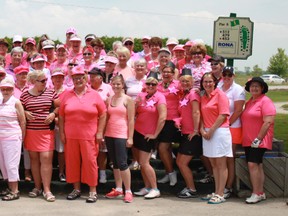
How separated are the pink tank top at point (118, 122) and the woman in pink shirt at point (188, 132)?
847 mm

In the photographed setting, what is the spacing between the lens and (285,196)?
676 cm

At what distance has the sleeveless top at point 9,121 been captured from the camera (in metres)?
6.39

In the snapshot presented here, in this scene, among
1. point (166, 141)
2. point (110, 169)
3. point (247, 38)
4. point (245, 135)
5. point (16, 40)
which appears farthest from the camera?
point (16, 40)

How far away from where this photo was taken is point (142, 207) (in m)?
6.25

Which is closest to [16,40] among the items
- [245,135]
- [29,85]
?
[29,85]

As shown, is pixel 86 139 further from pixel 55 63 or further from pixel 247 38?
pixel 247 38

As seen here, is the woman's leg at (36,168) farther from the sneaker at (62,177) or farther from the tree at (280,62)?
the tree at (280,62)

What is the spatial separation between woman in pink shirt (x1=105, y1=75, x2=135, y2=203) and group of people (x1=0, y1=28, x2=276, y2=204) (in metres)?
0.01

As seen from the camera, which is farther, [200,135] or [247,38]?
[247,38]

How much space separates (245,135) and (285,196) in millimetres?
1120

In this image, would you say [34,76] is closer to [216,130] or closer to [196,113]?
[196,113]

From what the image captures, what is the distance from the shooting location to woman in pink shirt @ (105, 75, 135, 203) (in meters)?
6.49

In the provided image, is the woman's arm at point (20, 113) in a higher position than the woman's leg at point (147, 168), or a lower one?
higher

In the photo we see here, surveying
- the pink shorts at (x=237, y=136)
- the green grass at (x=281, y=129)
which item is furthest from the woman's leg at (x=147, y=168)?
the green grass at (x=281, y=129)
